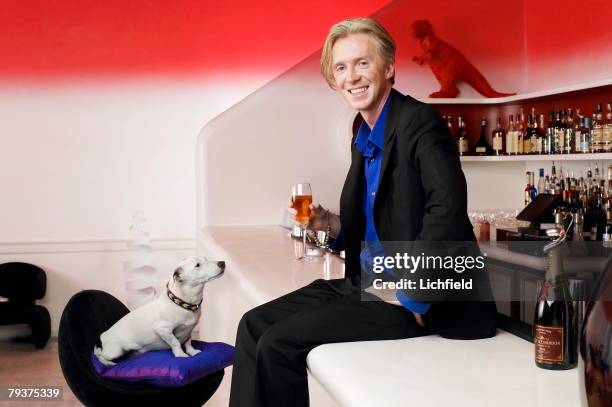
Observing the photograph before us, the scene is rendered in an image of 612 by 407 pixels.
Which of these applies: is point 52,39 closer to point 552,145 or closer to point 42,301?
point 42,301

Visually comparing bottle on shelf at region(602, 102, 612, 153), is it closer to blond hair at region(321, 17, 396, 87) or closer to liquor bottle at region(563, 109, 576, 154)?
liquor bottle at region(563, 109, 576, 154)

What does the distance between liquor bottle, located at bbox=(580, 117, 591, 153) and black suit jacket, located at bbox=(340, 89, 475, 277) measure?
268 cm

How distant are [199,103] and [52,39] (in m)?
1.04

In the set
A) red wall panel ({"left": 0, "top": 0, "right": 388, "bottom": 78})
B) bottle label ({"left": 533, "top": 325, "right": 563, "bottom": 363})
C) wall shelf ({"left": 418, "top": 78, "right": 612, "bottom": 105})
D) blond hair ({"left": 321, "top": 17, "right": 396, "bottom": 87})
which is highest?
red wall panel ({"left": 0, "top": 0, "right": 388, "bottom": 78})

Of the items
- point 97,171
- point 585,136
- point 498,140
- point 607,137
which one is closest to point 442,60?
point 498,140

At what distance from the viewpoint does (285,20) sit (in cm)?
515

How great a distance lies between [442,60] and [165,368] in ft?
10.00

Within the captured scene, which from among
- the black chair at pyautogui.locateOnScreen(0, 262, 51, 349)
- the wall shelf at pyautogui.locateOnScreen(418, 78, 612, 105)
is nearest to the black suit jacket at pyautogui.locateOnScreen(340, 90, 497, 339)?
the wall shelf at pyautogui.locateOnScreen(418, 78, 612, 105)

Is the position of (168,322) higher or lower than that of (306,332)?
lower

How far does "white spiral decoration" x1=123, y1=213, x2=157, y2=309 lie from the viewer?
16.5 ft

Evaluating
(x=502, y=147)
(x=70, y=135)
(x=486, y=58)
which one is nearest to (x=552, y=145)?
(x=502, y=147)

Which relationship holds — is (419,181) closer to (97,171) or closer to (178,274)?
(178,274)

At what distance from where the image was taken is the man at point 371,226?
1.51 meters

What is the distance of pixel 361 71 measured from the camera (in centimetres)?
179
